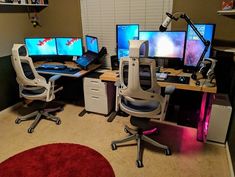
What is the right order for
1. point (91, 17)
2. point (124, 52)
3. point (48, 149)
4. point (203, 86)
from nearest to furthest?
point (203, 86)
point (48, 149)
point (124, 52)
point (91, 17)

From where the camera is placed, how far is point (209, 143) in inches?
92.9

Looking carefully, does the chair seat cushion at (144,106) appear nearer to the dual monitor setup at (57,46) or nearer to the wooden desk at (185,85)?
the wooden desk at (185,85)

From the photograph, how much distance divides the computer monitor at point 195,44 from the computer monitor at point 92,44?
1268 millimetres

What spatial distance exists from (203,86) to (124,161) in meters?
1.16

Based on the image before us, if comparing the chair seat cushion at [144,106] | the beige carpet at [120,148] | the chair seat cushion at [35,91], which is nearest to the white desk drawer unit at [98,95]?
the beige carpet at [120,148]

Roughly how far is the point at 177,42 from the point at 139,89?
105cm

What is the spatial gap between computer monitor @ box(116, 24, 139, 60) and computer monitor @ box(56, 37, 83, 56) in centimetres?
63

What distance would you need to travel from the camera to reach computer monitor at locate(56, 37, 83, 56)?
10.2ft

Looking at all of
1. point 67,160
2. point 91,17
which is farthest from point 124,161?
point 91,17

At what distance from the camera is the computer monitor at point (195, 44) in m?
2.34

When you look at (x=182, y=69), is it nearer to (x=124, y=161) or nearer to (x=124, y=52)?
(x=124, y=52)

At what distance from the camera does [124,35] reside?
281 centimetres

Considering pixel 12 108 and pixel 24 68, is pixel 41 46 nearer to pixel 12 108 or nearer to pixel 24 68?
pixel 24 68

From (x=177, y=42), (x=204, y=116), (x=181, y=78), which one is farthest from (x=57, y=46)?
(x=204, y=116)
